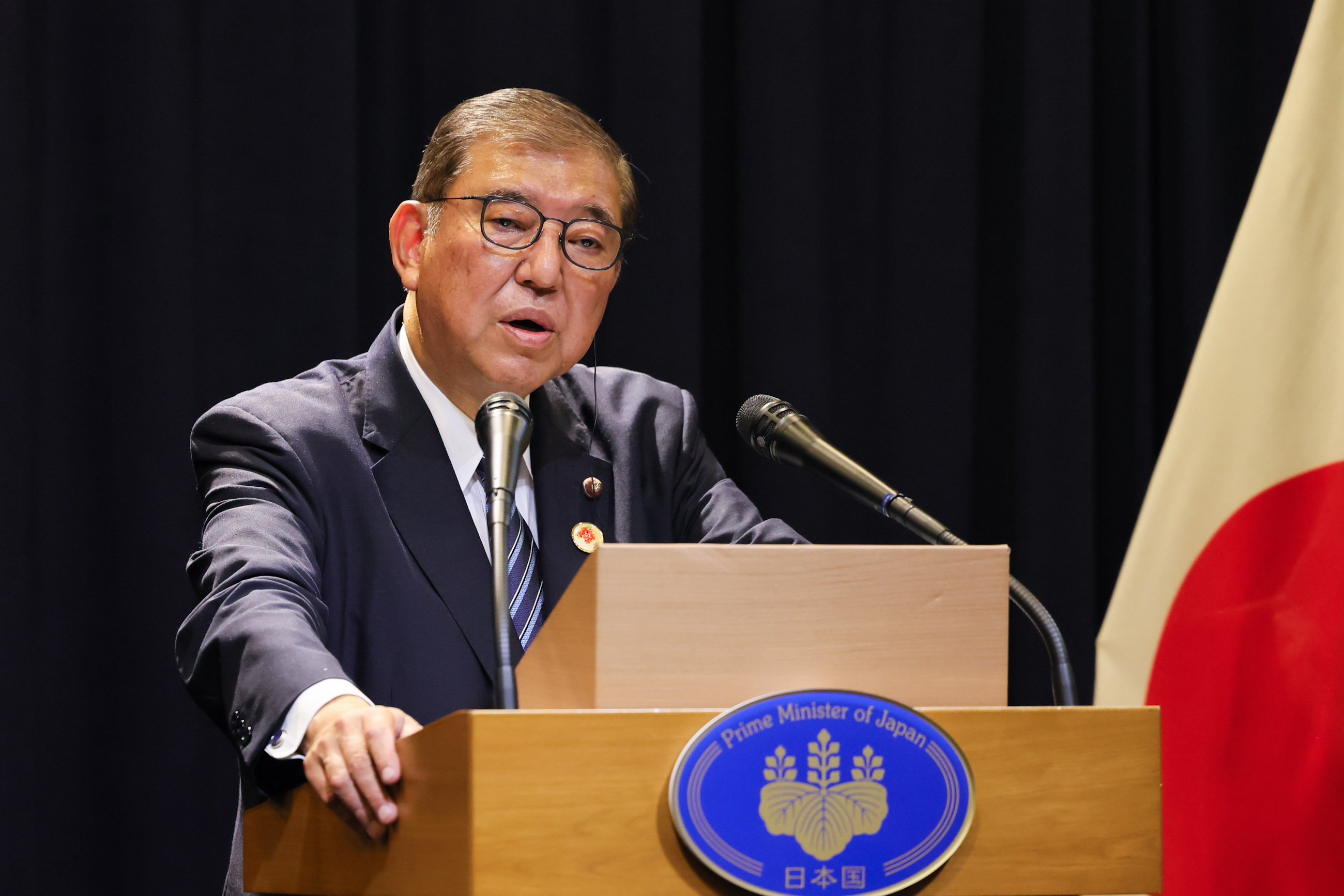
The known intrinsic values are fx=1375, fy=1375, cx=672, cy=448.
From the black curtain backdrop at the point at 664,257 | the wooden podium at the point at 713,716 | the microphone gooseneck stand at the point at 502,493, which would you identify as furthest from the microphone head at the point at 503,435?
the black curtain backdrop at the point at 664,257

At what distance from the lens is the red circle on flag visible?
7.32 feet

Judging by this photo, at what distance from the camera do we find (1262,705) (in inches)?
90.6

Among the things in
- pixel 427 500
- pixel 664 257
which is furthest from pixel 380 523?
pixel 664 257

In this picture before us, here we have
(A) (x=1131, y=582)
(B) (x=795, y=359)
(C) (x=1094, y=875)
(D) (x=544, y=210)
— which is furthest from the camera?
(B) (x=795, y=359)

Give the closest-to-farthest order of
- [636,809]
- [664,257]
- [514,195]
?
[636,809], [514,195], [664,257]

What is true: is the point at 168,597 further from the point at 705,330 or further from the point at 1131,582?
the point at 1131,582

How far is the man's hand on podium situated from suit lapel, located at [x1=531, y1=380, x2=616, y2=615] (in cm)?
70

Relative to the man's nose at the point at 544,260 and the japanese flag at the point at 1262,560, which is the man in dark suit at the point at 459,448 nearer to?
the man's nose at the point at 544,260

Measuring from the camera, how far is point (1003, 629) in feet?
3.86

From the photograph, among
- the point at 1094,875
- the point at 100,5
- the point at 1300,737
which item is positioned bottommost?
the point at 1300,737

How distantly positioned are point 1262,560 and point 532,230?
139 centimetres

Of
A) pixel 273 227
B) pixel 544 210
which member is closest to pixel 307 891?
pixel 544 210

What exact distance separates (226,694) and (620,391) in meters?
0.98

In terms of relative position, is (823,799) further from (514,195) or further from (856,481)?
(514,195)
